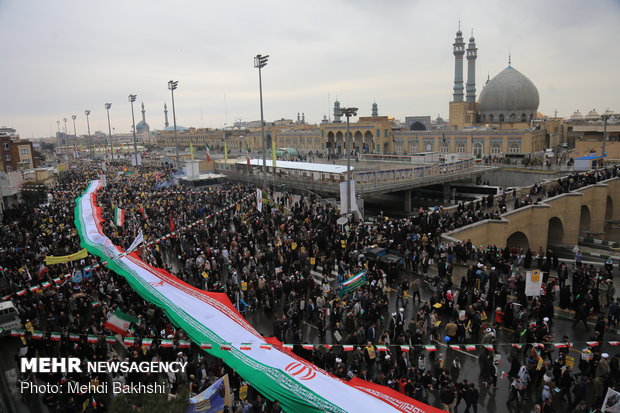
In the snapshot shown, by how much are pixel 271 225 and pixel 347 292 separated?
342 inches

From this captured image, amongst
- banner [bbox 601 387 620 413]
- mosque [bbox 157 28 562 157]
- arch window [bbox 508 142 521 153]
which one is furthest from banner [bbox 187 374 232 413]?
arch window [bbox 508 142 521 153]

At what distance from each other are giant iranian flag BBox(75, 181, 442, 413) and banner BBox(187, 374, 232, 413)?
2.22ft

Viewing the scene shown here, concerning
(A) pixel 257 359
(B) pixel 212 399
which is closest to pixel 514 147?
(A) pixel 257 359

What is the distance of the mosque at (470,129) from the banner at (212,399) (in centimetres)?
4170

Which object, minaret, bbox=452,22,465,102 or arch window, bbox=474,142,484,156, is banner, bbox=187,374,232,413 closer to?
arch window, bbox=474,142,484,156

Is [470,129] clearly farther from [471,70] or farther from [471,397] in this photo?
[471,397]

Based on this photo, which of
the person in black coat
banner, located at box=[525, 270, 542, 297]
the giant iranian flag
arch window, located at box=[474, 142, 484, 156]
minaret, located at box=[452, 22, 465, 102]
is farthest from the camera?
minaret, located at box=[452, 22, 465, 102]

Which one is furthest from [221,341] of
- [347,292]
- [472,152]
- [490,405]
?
[472,152]

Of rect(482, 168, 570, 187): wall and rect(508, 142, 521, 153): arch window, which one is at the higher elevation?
rect(508, 142, 521, 153): arch window

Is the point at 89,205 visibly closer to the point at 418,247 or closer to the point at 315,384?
the point at 418,247

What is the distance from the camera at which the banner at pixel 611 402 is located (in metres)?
7.50

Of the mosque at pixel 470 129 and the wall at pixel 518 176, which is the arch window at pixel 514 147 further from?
the wall at pixel 518 176

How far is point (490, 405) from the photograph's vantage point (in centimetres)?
905

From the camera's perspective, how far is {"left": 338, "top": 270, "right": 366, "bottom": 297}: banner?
13484mm
